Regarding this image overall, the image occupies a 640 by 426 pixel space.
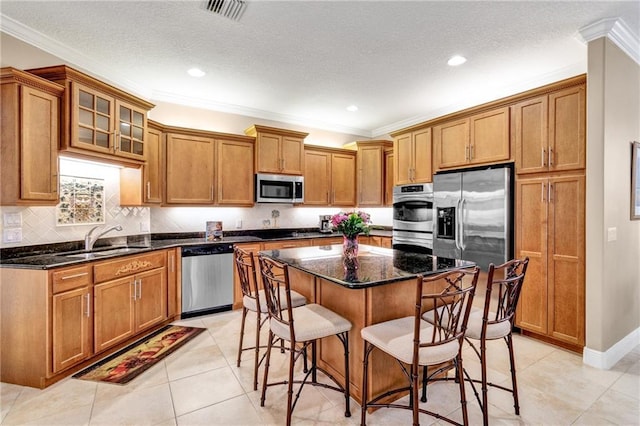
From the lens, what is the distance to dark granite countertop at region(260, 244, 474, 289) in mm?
1862

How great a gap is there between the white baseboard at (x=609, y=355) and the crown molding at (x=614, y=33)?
2616mm

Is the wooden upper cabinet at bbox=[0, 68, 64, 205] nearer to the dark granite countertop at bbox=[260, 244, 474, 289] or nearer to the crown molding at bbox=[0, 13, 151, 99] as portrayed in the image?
the crown molding at bbox=[0, 13, 151, 99]

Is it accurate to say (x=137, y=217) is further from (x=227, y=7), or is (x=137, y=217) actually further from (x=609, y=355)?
(x=609, y=355)

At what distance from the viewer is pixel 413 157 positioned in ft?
14.6

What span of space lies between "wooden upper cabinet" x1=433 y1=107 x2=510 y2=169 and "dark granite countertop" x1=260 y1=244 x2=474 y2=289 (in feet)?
5.42

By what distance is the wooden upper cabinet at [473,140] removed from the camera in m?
3.37

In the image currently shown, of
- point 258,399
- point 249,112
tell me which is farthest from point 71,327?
point 249,112

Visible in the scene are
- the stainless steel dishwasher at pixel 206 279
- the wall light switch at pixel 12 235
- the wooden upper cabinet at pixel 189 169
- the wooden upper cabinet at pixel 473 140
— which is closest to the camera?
the wall light switch at pixel 12 235

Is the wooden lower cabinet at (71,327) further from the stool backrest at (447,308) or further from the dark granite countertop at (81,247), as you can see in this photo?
the stool backrest at (447,308)

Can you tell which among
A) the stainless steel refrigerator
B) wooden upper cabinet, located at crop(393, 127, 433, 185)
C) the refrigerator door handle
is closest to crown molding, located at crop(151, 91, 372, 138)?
wooden upper cabinet, located at crop(393, 127, 433, 185)

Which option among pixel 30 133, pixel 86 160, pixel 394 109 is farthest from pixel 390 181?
pixel 30 133

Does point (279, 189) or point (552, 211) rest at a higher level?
point (279, 189)

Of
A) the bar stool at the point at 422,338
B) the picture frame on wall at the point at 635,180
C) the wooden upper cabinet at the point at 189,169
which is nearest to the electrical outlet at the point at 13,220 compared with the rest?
the wooden upper cabinet at the point at 189,169

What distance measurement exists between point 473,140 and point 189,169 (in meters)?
3.55
